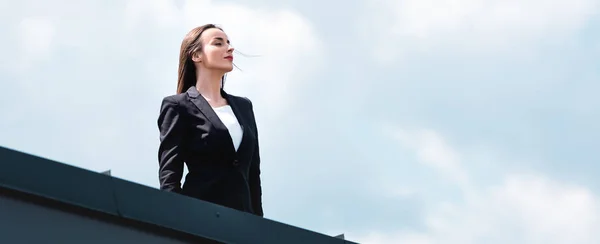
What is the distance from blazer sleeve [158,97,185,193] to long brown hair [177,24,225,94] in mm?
541

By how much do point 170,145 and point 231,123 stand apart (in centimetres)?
50

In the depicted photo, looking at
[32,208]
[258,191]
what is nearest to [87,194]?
[32,208]

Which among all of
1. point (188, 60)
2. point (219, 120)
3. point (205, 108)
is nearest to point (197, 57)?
point (188, 60)

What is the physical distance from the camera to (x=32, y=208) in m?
5.38

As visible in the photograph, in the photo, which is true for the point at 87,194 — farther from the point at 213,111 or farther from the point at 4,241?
the point at 213,111

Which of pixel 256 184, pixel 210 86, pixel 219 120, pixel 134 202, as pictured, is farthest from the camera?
pixel 210 86

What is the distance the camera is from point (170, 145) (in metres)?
7.43

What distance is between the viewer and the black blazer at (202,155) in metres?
7.36

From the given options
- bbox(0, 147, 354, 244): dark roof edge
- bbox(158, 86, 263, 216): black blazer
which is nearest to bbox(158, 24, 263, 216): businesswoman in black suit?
bbox(158, 86, 263, 216): black blazer

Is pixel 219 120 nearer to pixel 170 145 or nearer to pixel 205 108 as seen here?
pixel 205 108

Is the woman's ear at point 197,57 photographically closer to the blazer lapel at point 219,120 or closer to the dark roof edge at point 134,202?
the blazer lapel at point 219,120

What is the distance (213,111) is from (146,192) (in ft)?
6.47

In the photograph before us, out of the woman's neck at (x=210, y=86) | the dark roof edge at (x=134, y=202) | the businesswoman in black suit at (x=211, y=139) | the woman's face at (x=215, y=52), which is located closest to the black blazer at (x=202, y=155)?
the businesswoman in black suit at (x=211, y=139)

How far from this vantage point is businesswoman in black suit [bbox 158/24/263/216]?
7371 millimetres
